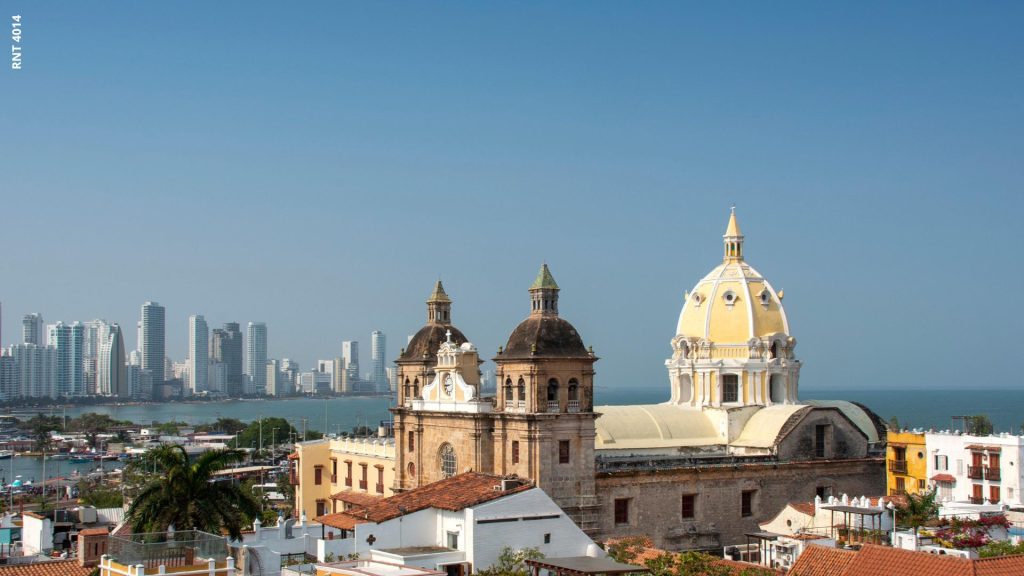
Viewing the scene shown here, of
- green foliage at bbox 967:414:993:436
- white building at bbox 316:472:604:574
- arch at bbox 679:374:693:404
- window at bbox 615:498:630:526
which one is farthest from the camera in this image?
arch at bbox 679:374:693:404

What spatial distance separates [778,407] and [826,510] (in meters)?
13.2

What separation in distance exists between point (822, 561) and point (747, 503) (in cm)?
2052

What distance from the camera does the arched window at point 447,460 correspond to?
5438cm

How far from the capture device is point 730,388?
63.6 m

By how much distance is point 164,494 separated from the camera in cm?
3894

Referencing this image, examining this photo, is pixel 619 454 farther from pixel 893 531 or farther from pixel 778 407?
pixel 893 531

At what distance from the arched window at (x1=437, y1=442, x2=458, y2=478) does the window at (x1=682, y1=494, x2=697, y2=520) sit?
955cm

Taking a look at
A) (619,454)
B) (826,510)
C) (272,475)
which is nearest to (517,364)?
(619,454)

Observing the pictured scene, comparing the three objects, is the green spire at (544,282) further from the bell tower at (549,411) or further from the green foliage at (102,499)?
the green foliage at (102,499)

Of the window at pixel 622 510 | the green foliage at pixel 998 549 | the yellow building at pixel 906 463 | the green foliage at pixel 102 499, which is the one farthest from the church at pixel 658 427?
the green foliage at pixel 102 499

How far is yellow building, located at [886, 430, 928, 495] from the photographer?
5547 cm

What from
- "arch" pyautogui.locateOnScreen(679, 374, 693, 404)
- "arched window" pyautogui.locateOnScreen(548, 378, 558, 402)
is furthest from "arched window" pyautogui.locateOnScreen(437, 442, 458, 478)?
"arch" pyautogui.locateOnScreen(679, 374, 693, 404)

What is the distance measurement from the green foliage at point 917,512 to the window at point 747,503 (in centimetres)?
937

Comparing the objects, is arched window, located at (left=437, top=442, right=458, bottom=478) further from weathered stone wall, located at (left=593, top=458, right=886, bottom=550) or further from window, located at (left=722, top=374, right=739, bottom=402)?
window, located at (left=722, top=374, right=739, bottom=402)
